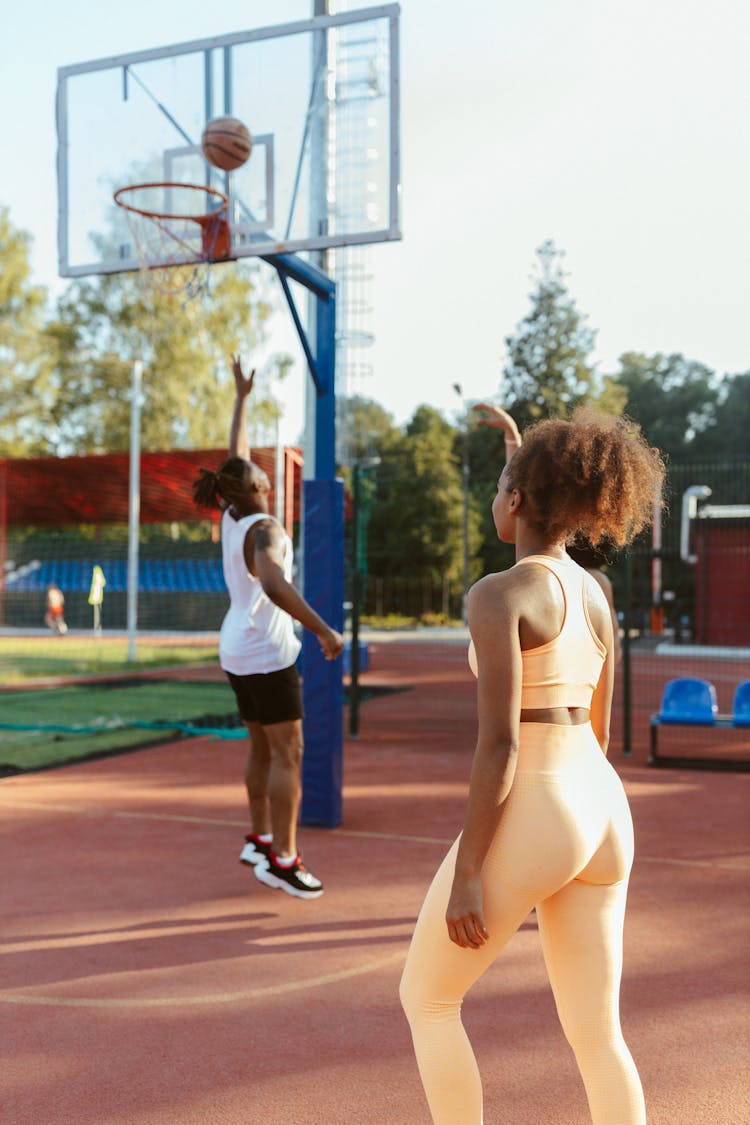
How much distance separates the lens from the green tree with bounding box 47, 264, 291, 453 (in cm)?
3659

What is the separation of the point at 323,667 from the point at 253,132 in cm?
361

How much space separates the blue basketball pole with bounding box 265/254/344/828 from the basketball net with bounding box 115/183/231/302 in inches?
35.0

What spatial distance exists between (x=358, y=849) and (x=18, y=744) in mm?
5136

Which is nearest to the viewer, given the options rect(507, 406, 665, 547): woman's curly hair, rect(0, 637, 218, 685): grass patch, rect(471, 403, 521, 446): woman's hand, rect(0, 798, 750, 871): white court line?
rect(507, 406, 665, 547): woman's curly hair

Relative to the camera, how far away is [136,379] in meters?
20.2

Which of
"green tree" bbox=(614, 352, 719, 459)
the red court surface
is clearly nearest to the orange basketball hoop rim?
the red court surface

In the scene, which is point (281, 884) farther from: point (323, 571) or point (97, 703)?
point (97, 703)

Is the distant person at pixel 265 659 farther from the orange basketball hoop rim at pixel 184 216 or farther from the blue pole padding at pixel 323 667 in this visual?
the orange basketball hoop rim at pixel 184 216

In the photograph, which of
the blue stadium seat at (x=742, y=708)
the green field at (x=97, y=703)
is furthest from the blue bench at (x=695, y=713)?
the green field at (x=97, y=703)

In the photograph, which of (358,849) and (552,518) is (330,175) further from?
(552,518)

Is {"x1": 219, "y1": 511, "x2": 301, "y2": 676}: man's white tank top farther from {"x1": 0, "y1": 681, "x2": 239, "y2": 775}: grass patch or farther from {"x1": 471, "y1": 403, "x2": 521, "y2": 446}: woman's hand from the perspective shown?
{"x1": 0, "y1": 681, "x2": 239, "y2": 775}: grass patch

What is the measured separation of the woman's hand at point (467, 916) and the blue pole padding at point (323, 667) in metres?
4.19

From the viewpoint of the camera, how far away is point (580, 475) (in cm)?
214

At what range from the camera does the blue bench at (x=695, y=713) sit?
8.71 m
